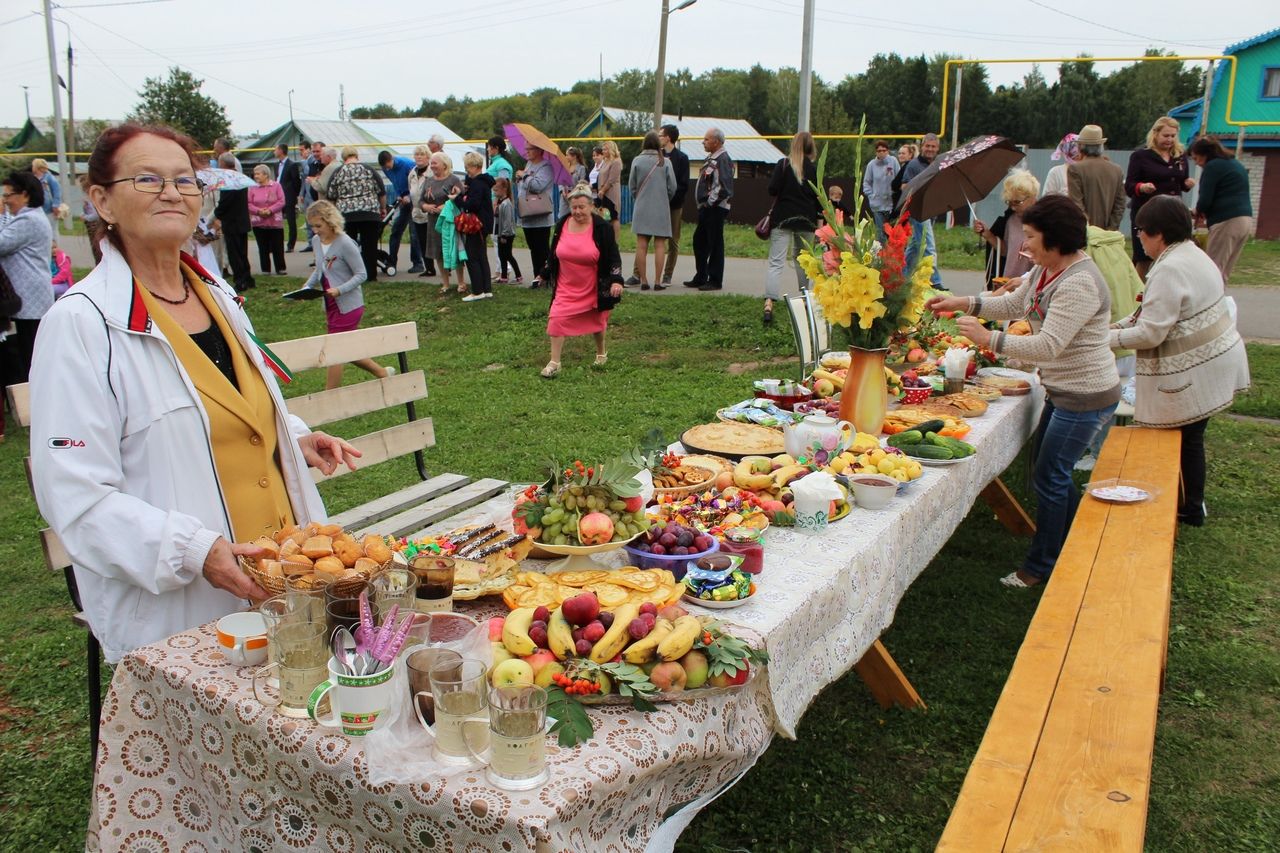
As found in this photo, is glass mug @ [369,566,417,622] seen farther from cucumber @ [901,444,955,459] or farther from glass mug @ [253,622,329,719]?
cucumber @ [901,444,955,459]

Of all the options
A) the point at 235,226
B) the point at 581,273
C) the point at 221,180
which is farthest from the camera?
the point at 235,226

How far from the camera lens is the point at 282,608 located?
6.23 ft

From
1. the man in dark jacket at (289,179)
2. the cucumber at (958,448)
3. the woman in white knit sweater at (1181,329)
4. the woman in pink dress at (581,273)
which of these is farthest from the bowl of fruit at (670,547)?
the man in dark jacket at (289,179)

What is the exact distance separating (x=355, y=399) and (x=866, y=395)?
7.48 feet

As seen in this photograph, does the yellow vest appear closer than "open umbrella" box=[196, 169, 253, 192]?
Yes

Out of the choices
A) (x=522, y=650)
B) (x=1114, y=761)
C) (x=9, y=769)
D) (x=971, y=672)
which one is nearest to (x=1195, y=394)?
(x=971, y=672)

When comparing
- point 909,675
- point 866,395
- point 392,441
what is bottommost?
point 909,675

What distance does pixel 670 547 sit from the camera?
254 centimetres

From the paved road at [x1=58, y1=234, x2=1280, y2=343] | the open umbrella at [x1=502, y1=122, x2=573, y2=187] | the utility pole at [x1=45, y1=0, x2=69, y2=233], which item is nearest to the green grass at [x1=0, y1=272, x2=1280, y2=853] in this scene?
the paved road at [x1=58, y1=234, x2=1280, y2=343]

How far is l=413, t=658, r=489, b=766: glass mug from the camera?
5.43 feet

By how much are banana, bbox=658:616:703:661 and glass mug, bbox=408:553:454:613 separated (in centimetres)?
56

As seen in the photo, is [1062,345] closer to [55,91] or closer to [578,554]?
[578,554]

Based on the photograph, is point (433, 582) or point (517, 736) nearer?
point (517, 736)

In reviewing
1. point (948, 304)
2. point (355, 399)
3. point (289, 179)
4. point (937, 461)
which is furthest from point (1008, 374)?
point (289, 179)
